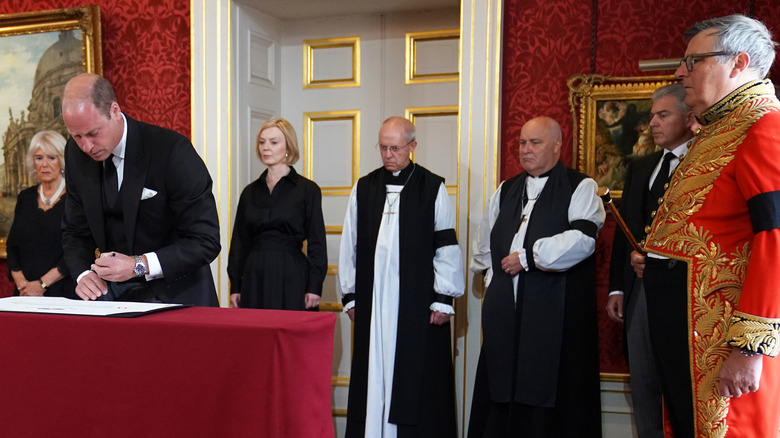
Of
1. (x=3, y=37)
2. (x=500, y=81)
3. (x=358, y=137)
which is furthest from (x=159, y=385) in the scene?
(x=3, y=37)

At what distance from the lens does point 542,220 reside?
11.5 feet

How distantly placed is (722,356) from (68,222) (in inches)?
87.7

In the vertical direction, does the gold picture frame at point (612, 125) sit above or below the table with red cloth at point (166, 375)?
above

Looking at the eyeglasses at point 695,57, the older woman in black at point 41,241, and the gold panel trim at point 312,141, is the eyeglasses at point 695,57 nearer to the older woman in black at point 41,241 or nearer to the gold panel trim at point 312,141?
the gold panel trim at point 312,141

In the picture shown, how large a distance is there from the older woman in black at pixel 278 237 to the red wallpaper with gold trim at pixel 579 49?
1.14 metres

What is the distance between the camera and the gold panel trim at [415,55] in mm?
4504

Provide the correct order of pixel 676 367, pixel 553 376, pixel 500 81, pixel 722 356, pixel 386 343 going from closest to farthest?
pixel 722 356, pixel 676 367, pixel 553 376, pixel 386 343, pixel 500 81

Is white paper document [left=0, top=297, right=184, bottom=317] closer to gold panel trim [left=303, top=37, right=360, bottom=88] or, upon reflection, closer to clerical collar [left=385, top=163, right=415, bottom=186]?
clerical collar [left=385, top=163, right=415, bottom=186]

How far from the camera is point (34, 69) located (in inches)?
188

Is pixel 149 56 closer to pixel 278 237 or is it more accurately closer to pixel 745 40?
pixel 278 237

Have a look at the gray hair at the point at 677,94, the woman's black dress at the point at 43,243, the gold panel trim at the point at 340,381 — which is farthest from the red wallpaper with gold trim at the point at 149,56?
the gray hair at the point at 677,94

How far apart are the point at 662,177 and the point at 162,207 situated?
7.09 ft

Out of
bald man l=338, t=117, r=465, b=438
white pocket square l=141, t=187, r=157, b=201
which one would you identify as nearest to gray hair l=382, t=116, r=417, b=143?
bald man l=338, t=117, r=465, b=438

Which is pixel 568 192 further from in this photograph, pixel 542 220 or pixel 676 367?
pixel 676 367
